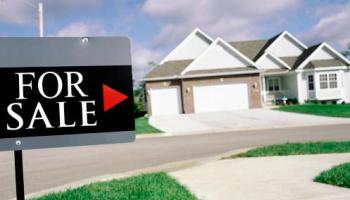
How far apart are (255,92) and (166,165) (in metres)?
24.5

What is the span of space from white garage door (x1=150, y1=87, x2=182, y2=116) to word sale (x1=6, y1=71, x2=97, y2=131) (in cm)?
3002

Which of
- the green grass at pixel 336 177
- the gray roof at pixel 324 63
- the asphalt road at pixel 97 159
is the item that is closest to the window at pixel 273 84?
the gray roof at pixel 324 63

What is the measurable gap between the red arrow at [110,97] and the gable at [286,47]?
38.1m

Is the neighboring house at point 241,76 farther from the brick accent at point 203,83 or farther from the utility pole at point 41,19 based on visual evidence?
the utility pole at point 41,19

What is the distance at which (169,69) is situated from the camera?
35.5 meters

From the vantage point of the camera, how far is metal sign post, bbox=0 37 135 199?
3.73m

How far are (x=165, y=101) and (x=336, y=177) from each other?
27.5 meters

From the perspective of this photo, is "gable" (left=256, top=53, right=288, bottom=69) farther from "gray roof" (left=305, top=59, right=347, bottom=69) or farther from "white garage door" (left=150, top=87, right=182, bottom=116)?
"white garage door" (left=150, top=87, right=182, bottom=116)

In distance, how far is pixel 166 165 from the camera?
33.8ft

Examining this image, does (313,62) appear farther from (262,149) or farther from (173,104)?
(262,149)

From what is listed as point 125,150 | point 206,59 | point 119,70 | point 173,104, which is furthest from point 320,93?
point 119,70

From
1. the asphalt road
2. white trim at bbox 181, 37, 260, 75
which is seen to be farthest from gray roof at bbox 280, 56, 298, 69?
the asphalt road

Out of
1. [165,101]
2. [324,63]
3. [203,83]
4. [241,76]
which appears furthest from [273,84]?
[165,101]

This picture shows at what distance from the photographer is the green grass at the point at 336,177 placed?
21.4 ft
